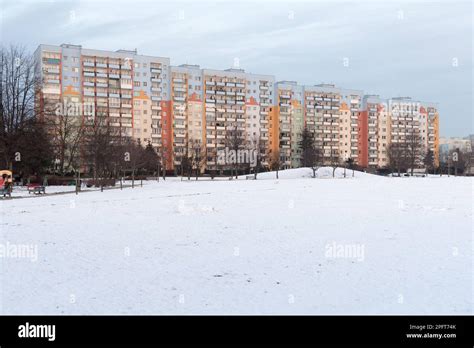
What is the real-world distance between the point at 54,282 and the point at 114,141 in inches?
1776

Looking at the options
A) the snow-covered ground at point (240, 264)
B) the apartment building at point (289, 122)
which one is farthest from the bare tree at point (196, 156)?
the snow-covered ground at point (240, 264)

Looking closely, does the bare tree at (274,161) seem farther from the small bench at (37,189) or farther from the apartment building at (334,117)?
the small bench at (37,189)

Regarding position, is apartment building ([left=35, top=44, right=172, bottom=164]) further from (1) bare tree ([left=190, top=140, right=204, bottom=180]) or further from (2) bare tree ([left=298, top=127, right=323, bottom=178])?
(2) bare tree ([left=298, top=127, right=323, bottom=178])

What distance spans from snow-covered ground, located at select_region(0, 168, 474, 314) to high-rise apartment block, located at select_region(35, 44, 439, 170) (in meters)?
67.0

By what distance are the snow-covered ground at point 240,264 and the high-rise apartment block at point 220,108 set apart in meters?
67.0

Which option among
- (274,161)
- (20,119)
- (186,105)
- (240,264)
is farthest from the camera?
(186,105)

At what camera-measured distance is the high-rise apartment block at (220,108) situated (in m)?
97.1

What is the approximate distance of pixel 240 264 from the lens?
→ 10.3m

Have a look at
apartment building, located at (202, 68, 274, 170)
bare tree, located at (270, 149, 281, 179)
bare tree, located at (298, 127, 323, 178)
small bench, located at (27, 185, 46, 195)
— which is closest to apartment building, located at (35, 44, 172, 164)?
apartment building, located at (202, 68, 274, 170)

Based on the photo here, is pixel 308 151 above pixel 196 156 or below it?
above

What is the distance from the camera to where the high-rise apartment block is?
97.1 metres

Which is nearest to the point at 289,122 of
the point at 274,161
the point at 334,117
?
the point at 334,117

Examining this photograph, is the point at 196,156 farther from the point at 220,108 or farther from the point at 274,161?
the point at 220,108

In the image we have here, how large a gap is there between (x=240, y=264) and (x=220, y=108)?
4193 inches
